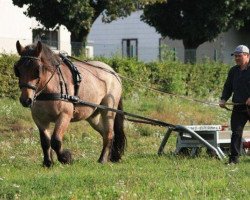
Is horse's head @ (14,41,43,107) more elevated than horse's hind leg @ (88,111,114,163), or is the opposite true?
horse's head @ (14,41,43,107)

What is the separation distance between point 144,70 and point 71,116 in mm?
13548

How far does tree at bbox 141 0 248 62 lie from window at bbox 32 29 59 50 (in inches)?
181

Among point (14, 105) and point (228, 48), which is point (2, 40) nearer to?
point (14, 105)

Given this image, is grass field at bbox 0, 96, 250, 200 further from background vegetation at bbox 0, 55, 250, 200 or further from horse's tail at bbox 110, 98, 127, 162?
horse's tail at bbox 110, 98, 127, 162

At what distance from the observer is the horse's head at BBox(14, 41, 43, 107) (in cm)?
934

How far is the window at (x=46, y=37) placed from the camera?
2764cm

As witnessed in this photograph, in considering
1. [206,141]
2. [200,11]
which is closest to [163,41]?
[200,11]

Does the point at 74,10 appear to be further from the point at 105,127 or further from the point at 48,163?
the point at 48,163

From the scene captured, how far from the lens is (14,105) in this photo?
17906 mm

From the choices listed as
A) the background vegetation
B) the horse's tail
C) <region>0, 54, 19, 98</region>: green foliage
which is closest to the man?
the background vegetation

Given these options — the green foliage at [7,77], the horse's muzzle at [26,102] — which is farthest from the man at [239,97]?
the green foliage at [7,77]

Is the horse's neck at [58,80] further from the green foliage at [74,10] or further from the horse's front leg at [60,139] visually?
the green foliage at [74,10]

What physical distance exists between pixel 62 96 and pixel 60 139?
0.63 meters

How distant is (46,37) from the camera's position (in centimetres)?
3075
